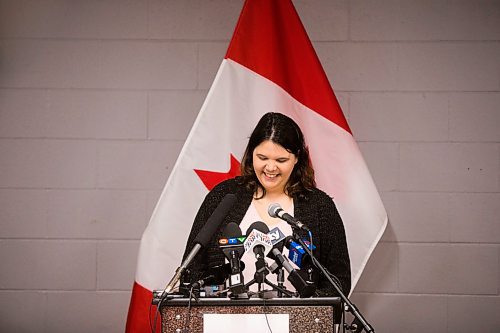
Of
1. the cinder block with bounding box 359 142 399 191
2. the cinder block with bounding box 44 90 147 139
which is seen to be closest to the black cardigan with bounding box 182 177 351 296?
the cinder block with bounding box 359 142 399 191

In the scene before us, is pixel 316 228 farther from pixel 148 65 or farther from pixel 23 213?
pixel 23 213

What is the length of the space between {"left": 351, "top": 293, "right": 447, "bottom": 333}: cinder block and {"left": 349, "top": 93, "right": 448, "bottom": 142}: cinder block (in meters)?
0.77

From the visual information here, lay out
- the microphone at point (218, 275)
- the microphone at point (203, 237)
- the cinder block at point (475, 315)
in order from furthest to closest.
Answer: the cinder block at point (475, 315) < the microphone at point (218, 275) < the microphone at point (203, 237)

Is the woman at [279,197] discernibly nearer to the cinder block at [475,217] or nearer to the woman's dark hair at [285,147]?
the woman's dark hair at [285,147]

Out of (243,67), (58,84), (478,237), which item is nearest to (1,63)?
(58,84)

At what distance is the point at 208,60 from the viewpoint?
3314 mm

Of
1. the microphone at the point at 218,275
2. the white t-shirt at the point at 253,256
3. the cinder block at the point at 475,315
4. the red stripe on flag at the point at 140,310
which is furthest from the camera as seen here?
the cinder block at the point at 475,315

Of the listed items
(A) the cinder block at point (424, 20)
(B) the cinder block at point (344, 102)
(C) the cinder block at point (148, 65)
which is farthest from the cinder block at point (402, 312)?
(C) the cinder block at point (148, 65)

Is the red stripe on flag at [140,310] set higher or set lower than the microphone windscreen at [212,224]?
lower

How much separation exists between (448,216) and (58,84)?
78.9 inches

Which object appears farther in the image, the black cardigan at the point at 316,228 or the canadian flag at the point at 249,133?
the canadian flag at the point at 249,133

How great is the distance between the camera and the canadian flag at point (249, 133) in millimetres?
2887

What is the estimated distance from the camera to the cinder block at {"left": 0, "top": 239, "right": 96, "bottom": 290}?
3307 millimetres

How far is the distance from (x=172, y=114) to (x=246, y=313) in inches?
71.7
